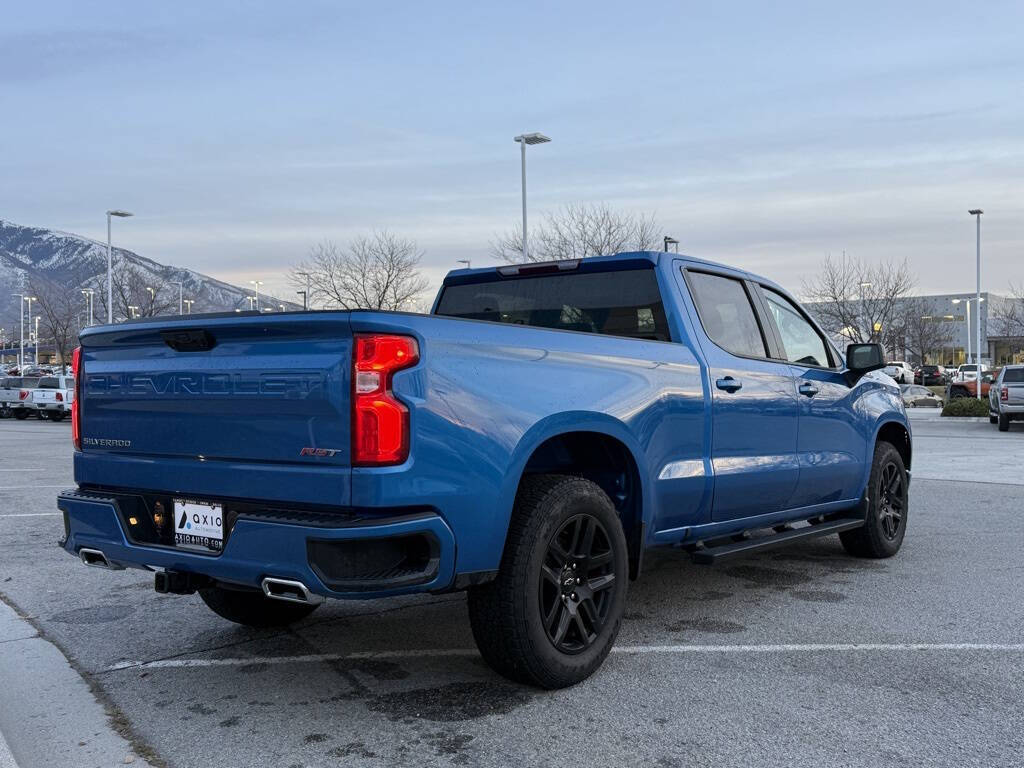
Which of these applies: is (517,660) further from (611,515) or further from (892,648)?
(892,648)

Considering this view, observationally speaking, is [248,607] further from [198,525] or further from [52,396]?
[52,396]

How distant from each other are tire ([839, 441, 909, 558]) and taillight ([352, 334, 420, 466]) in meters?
4.14

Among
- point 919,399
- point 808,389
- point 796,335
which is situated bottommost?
point 919,399

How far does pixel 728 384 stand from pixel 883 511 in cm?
251

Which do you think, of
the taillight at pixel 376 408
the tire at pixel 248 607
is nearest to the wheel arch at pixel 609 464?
the taillight at pixel 376 408

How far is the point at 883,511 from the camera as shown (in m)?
7.07

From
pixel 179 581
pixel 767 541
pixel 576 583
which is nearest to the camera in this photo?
pixel 179 581

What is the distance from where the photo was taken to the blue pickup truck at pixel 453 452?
Result: 3.55 meters

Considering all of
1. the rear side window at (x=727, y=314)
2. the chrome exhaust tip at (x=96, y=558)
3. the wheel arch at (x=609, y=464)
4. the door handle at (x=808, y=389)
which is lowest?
the chrome exhaust tip at (x=96, y=558)

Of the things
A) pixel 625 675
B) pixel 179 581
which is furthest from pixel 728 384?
pixel 179 581

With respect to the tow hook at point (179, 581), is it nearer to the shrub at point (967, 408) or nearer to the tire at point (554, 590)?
the tire at point (554, 590)

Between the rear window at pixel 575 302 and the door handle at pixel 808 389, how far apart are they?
3.97 feet

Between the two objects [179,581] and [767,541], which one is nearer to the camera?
[179,581]

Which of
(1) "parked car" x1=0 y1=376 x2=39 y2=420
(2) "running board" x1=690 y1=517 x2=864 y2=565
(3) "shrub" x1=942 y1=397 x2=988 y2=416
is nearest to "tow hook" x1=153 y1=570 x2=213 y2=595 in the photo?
(2) "running board" x1=690 y1=517 x2=864 y2=565
